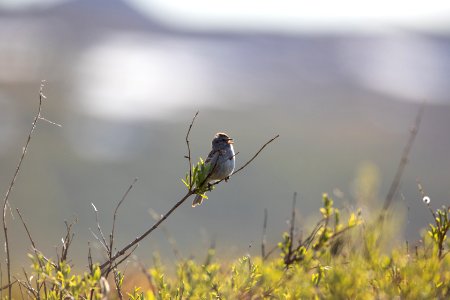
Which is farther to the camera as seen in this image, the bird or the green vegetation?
the bird

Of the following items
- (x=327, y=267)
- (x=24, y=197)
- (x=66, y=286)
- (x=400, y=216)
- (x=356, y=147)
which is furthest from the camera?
(x=356, y=147)

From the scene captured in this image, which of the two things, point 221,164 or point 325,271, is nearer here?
point 325,271

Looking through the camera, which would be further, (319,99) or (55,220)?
(319,99)

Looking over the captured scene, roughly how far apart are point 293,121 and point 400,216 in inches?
1003

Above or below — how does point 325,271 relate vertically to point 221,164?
below

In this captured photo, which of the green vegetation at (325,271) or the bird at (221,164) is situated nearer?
the green vegetation at (325,271)

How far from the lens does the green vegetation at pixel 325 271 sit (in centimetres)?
258

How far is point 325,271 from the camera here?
2.99m

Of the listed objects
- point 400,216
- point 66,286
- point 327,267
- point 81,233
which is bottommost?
point 81,233

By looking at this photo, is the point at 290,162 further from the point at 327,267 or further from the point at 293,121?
the point at 327,267

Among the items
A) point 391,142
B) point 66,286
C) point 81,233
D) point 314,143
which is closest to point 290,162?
point 314,143

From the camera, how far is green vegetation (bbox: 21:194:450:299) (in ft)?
8.46

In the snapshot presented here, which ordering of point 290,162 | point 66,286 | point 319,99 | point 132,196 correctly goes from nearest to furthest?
point 66,286 < point 132,196 < point 290,162 < point 319,99

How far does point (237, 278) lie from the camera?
2943 mm
